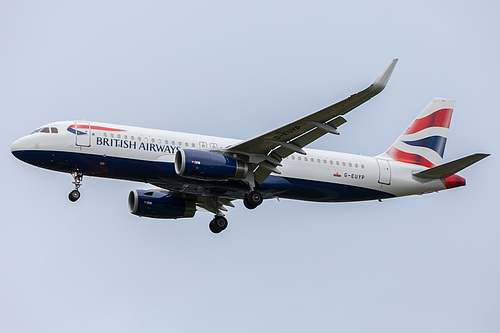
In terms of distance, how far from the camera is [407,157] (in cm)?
3950

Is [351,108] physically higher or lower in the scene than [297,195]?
higher

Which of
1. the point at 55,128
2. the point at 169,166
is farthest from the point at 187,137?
the point at 55,128

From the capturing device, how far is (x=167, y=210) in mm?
38750

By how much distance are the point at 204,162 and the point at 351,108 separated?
661cm

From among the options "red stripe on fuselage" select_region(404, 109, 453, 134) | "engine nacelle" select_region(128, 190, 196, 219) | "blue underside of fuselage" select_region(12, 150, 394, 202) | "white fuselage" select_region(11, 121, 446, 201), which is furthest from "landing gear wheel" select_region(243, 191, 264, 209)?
"red stripe on fuselage" select_region(404, 109, 453, 134)

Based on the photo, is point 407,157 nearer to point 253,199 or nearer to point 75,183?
point 253,199

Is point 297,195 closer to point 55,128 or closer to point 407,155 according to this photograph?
point 407,155

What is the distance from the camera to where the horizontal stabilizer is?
111 ft

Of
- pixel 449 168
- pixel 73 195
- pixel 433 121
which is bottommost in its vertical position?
pixel 73 195

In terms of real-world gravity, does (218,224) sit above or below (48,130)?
below

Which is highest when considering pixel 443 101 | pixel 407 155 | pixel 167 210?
pixel 443 101

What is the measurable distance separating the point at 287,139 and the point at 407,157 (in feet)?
29.8

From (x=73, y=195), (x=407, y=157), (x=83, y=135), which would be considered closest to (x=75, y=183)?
(x=73, y=195)

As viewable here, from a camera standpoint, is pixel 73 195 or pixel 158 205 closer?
pixel 73 195
